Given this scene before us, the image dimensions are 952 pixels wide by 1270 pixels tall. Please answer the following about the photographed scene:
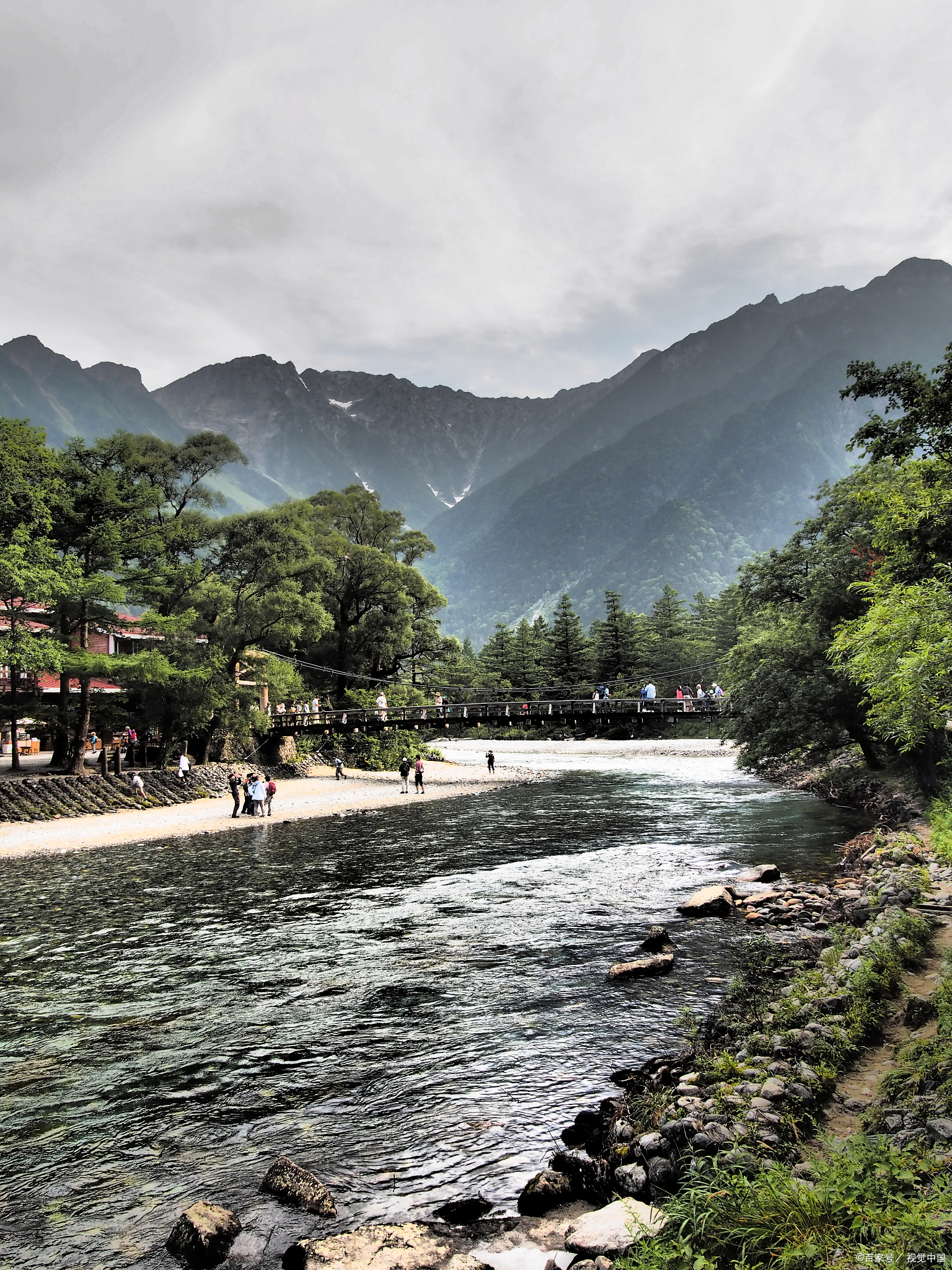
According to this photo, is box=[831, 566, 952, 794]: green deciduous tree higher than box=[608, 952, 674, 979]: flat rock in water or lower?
higher

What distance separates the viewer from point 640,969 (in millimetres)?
12047

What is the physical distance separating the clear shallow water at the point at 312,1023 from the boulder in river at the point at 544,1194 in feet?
1.16

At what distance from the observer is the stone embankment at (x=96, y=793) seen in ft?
96.7

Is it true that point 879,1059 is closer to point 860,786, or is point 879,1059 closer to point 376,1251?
point 376,1251

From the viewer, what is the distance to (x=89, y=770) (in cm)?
3559

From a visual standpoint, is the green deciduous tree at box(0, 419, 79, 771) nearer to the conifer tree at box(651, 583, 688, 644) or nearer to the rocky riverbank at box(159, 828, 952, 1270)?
the rocky riverbank at box(159, 828, 952, 1270)

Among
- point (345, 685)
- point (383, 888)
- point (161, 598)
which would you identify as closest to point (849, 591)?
point (383, 888)

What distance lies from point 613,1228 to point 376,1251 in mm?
1921

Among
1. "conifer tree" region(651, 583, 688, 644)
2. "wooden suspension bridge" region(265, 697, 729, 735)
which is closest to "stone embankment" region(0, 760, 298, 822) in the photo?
"wooden suspension bridge" region(265, 697, 729, 735)

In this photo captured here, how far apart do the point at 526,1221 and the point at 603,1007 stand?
4715 millimetres

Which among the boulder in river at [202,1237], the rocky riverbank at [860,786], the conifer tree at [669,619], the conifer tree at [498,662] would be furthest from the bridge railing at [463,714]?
the conifer tree at [669,619]

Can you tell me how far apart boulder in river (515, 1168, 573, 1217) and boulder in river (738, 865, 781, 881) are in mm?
12419

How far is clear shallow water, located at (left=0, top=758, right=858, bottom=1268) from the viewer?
713 centimetres

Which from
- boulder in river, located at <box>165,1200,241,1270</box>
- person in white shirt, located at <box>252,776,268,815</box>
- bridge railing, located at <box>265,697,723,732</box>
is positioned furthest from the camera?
bridge railing, located at <box>265,697,723,732</box>
